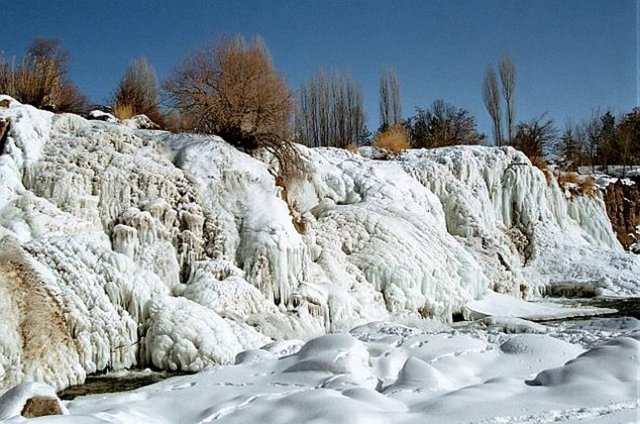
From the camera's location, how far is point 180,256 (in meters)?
8.16

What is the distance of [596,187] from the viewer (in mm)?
20328

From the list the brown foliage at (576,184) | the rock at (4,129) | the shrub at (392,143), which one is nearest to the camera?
the rock at (4,129)

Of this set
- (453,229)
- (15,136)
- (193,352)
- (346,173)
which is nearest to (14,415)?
(193,352)

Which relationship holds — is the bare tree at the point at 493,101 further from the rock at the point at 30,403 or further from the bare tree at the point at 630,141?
the rock at the point at 30,403

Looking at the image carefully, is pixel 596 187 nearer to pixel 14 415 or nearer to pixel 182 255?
pixel 182 255

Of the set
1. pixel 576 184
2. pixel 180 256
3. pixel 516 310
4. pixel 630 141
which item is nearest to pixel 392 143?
pixel 576 184

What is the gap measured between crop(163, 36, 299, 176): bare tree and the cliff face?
44.9 feet

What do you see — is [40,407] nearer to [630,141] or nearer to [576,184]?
[576,184]

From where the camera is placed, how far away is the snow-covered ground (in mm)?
4340

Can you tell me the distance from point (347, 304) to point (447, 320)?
2.11 meters

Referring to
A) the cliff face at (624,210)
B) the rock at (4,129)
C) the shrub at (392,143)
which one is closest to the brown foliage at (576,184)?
the cliff face at (624,210)

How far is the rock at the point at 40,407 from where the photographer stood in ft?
11.1

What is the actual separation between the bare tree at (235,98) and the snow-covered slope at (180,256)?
2.94 ft

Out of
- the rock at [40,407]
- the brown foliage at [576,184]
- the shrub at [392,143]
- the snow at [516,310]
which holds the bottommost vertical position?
the snow at [516,310]
